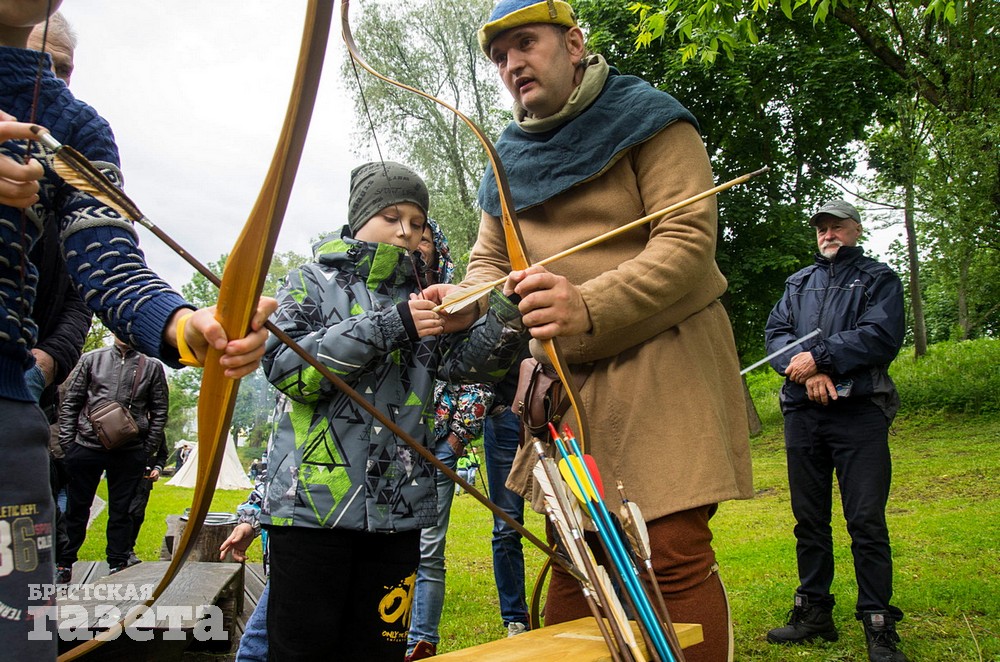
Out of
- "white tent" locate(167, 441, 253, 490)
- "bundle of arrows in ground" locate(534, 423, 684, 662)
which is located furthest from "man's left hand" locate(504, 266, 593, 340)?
"white tent" locate(167, 441, 253, 490)

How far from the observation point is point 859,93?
509 inches

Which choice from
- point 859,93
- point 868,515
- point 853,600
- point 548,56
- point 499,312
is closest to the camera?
point 548,56

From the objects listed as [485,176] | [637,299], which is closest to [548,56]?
[485,176]

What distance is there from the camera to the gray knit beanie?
90.4 inches

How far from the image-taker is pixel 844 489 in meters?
3.61

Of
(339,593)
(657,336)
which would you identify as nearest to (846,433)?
(657,336)

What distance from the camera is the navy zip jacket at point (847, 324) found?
3.66 metres

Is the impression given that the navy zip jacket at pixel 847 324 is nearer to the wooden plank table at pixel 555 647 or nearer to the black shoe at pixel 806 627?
the black shoe at pixel 806 627

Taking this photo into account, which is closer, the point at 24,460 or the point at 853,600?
the point at 24,460

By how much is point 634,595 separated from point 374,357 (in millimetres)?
868

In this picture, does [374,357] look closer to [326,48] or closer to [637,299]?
[637,299]

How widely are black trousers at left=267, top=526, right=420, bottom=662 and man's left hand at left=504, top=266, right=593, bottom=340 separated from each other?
77 cm

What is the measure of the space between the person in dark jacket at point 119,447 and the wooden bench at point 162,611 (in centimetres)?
211

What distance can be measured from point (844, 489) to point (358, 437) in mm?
2531
